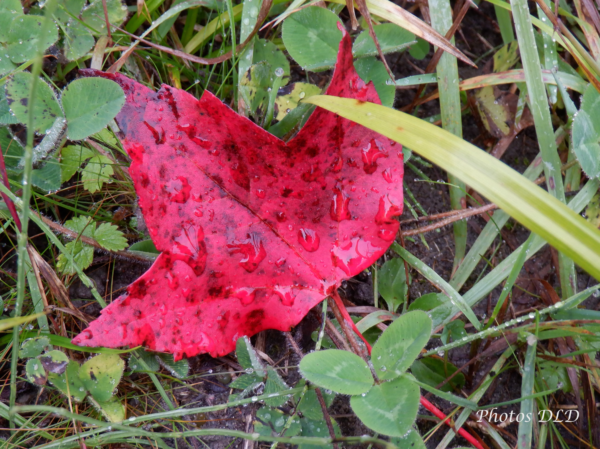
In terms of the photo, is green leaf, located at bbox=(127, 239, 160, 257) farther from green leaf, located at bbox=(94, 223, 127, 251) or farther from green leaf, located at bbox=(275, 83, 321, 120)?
green leaf, located at bbox=(275, 83, 321, 120)

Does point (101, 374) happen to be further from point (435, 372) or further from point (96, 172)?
point (435, 372)

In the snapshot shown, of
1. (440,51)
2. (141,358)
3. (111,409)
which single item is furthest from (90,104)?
(440,51)

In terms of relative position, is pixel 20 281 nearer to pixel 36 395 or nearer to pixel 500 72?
pixel 36 395

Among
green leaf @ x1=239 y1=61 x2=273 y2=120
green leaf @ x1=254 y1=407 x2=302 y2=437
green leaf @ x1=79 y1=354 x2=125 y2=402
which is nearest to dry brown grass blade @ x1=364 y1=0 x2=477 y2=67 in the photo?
green leaf @ x1=239 y1=61 x2=273 y2=120

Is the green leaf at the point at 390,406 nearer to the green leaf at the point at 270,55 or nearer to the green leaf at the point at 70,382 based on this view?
the green leaf at the point at 70,382

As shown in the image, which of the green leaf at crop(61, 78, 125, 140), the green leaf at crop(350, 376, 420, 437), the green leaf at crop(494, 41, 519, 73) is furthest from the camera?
the green leaf at crop(494, 41, 519, 73)

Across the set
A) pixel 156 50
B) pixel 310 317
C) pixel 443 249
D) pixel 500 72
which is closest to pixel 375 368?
pixel 310 317
